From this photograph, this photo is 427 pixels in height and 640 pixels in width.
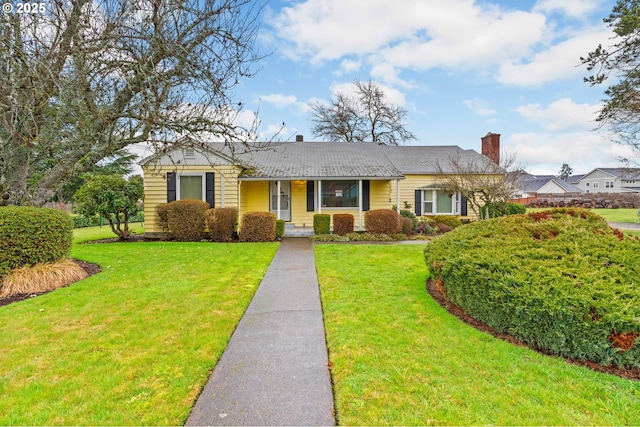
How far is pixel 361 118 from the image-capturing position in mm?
27531

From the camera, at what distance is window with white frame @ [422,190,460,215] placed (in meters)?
16.3

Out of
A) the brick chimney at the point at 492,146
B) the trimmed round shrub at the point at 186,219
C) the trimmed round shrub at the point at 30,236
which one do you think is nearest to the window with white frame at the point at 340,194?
the trimmed round shrub at the point at 186,219

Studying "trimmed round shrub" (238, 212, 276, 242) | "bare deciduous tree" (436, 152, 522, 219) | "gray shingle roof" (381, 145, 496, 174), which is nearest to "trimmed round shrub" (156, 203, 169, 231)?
"trimmed round shrub" (238, 212, 276, 242)

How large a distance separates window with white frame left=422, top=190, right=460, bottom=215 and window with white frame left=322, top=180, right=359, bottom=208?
4.13 metres

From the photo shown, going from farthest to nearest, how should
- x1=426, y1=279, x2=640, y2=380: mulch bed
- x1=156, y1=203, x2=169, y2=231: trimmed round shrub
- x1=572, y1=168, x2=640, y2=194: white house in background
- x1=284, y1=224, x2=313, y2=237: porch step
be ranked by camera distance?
x1=572, y1=168, x2=640, y2=194: white house in background → x1=284, y1=224, x2=313, y2=237: porch step → x1=156, y1=203, x2=169, y2=231: trimmed round shrub → x1=426, y1=279, x2=640, y2=380: mulch bed

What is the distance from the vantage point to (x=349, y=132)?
2775 centimetres

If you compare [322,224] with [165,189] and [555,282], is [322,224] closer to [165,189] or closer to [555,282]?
[165,189]

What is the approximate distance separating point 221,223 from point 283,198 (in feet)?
13.5

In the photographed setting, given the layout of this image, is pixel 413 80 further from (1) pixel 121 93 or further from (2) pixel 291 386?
(2) pixel 291 386

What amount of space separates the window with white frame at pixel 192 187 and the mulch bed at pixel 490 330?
1014 cm

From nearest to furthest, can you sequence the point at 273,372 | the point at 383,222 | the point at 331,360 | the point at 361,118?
the point at 273,372 < the point at 331,360 < the point at 383,222 < the point at 361,118

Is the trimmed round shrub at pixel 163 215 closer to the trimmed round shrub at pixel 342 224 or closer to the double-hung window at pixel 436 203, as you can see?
the trimmed round shrub at pixel 342 224

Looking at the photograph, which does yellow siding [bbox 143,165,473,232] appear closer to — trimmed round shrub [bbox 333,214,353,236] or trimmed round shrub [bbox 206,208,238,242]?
trimmed round shrub [bbox 206,208,238,242]

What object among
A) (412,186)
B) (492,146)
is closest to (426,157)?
(412,186)
